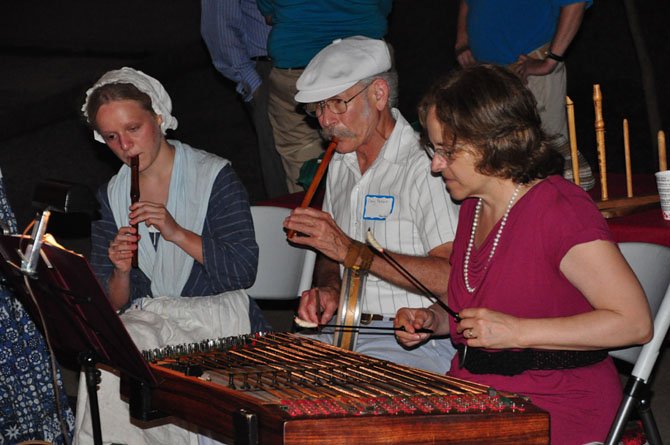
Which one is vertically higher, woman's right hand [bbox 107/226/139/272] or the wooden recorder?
woman's right hand [bbox 107/226/139/272]

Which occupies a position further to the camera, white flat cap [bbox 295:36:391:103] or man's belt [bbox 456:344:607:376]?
white flat cap [bbox 295:36:391:103]

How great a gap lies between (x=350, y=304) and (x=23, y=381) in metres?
1.34

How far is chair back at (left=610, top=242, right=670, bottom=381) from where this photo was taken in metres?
2.84

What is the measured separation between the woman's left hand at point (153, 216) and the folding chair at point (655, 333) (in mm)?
1459

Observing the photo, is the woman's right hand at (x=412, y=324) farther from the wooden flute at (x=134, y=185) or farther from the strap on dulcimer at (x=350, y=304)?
the wooden flute at (x=134, y=185)

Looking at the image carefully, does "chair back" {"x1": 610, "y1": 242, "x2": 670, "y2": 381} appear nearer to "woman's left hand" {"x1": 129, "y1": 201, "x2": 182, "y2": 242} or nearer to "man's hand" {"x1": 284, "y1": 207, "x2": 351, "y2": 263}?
"man's hand" {"x1": 284, "y1": 207, "x2": 351, "y2": 263}

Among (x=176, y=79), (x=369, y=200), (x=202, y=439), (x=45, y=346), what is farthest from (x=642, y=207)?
(x=176, y=79)

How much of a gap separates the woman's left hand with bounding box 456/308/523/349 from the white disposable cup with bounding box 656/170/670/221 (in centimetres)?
157

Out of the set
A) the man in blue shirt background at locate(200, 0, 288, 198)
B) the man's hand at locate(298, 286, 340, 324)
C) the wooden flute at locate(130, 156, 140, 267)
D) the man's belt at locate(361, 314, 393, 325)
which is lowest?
the man's belt at locate(361, 314, 393, 325)

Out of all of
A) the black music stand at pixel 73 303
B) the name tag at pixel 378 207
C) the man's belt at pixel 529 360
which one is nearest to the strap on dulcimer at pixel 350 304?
the name tag at pixel 378 207

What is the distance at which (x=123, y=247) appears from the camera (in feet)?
11.3

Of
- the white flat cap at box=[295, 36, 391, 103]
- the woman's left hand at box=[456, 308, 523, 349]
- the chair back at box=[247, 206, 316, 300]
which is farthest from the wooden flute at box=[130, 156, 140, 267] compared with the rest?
the woman's left hand at box=[456, 308, 523, 349]

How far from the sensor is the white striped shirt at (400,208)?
329 centimetres

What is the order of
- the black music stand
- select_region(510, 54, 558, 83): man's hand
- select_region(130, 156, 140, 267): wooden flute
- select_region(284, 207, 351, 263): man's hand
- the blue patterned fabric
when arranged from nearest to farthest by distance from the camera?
1. the black music stand
2. select_region(284, 207, 351, 263): man's hand
3. select_region(130, 156, 140, 267): wooden flute
4. the blue patterned fabric
5. select_region(510, 54, 558, 83): man's hand
